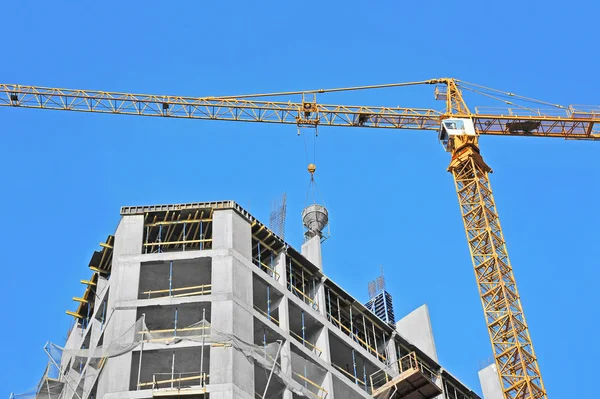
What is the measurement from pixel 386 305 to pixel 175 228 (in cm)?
2149

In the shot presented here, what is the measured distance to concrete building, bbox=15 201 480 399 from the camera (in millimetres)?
48656

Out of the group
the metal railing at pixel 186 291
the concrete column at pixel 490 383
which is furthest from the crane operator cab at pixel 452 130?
the metal railing at pixel 186 291

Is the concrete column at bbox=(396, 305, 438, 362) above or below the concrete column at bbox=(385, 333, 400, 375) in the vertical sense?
above

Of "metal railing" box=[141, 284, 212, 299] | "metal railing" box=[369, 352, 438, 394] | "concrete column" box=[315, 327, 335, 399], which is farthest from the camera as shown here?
"metal railing" box=[369, 352, 438, 394]

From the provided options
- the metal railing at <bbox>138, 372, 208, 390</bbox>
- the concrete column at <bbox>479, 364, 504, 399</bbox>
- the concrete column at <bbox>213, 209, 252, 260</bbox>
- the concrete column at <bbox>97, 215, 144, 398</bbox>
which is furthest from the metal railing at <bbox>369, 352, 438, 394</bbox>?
the concrete column at <bbox>97, 215, 144, 398</bbox>

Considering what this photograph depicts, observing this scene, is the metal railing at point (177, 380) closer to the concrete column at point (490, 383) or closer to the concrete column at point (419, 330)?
the concrete column at point (419, 330)

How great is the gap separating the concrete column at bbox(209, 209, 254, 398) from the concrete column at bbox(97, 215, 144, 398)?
3678 mm

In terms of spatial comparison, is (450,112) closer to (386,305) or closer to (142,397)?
(386,305)

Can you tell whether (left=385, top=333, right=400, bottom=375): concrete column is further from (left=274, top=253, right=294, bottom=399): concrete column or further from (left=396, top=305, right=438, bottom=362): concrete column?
(left=274, top=253, right=294, bottom=399): concrete column

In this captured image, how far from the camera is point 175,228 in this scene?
55.5m

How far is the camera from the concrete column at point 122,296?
4775 centimetres

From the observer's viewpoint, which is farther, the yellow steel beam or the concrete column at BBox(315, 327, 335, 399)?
the yellow steel beam

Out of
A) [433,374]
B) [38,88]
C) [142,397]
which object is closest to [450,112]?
[433,374]

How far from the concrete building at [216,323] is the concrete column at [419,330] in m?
4.74
